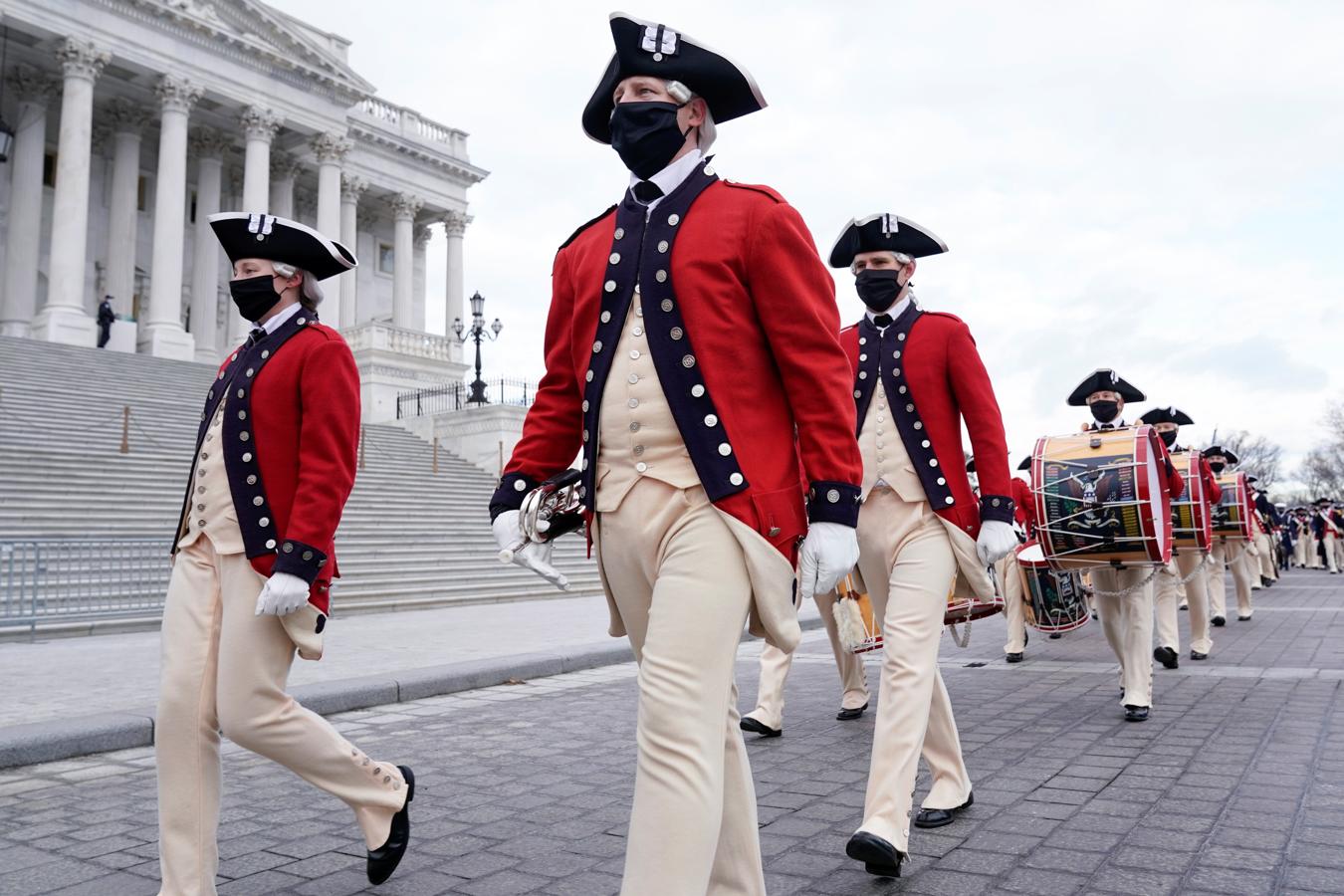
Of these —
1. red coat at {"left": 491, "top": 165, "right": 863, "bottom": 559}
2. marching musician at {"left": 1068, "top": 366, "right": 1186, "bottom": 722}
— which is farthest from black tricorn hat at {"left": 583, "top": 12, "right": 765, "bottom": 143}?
marching musician at {"left": 1068, "top": 366, "right": 1186, "bottom": 722}

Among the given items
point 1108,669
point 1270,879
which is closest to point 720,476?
point 1270,879

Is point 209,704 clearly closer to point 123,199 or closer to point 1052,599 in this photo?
point 1052,599

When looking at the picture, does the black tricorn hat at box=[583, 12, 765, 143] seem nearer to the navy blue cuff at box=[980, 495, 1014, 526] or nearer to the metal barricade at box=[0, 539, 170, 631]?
the navy blue cuff at box=[980, 495, 1014, 526]

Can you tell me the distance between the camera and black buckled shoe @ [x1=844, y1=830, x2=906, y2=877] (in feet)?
12.1

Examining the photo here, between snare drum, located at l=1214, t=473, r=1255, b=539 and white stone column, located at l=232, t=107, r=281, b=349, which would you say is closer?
snare drum, located at l=1214, t=473, r=1255, b=539

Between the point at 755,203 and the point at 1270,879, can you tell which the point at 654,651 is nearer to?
the point at 755,203

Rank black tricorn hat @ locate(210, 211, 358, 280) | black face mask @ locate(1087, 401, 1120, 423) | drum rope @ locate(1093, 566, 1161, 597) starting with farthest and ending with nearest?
1. black face mask @ locate(1087, 401, 1120, 423)
2. drum rope @ locate(1093, 566, 1161, 597)
3. black tricorn hat @ locate(210, 211, 358, 280)

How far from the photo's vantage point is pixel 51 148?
1481 inches

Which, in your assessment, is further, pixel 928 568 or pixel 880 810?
pixel 928 568

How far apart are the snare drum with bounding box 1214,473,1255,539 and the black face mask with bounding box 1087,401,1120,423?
747 centimetres

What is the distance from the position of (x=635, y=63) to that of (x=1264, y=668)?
910cm

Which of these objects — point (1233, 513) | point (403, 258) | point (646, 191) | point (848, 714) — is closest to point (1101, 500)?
point (848, 714)

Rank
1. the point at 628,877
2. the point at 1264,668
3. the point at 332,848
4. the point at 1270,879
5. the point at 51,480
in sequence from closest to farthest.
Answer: the point at 628,877
the point at 1270,879
the point at 332,848
the point at 1264,668
the point at 51,480

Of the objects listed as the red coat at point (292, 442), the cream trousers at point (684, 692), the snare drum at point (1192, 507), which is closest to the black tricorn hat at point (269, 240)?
the red coat at point (292, 442)
